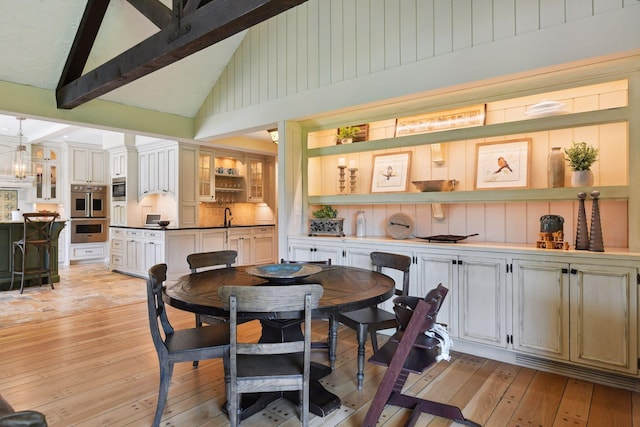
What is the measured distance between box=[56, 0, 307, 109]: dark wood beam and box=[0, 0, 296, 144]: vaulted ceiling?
0.21 m

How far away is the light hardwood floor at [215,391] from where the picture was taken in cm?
225

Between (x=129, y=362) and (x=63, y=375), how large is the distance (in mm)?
450

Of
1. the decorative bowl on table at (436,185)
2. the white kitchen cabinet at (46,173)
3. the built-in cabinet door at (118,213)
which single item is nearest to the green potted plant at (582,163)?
the decorative bowl on table at (436,185)

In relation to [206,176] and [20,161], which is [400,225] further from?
[20,161]

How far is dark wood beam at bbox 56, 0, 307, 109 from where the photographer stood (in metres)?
2.47

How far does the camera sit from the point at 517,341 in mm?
2957

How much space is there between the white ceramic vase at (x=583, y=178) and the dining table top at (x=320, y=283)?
1.69m

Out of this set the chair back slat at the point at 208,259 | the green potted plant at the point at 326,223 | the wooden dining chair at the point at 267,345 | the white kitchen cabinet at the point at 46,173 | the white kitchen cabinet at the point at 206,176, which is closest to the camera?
the wooden dining chair at the point at 267,345

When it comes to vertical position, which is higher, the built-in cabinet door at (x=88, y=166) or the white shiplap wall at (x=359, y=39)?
the white shiplap wall at (x=359, y=39)

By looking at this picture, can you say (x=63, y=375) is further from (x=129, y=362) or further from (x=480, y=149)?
(x=480, y=149)

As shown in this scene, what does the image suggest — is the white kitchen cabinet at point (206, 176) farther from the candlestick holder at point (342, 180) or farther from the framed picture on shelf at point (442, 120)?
the framed picture on shelf at point (442, 120)

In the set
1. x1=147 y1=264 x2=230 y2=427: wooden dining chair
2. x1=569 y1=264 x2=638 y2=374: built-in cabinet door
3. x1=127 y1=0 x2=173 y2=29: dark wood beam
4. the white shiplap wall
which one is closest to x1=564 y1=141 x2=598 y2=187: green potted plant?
x1=569 y1=264 x2=638 y2=374: built-in cabinet door

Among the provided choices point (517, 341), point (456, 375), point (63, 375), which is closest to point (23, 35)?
point (63, 375)

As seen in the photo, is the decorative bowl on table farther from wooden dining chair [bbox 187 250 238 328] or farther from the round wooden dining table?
wooden dining chair [bbox 187 250 238 328]
